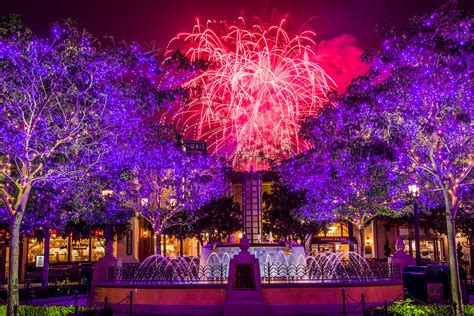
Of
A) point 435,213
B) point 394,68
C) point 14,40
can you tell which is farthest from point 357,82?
point 435,213

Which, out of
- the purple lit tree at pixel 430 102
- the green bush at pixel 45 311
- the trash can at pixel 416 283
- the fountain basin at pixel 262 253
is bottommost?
the green bush at pixel 45 311

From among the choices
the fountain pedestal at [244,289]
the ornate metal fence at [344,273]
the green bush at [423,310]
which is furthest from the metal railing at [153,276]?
the green bush at [423,310]

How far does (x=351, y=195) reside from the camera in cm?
3322

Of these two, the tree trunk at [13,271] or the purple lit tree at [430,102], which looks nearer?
the tree trunk at [13,271]

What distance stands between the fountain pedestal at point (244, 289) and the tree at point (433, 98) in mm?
6809

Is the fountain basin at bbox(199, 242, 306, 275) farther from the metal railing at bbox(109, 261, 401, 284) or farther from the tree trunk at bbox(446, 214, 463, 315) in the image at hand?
the tree trunk at bbox(446, 214, 463, 315)

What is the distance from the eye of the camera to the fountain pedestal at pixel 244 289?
18984 mm

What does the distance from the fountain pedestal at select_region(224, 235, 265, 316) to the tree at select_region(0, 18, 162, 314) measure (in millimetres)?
6683

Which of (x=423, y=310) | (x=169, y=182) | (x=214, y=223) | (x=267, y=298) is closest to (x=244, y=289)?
(x=267, y=298)

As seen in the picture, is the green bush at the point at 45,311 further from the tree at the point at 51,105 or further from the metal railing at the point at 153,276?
the metal railing at the point at 153,276

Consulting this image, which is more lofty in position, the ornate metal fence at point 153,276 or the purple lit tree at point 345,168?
the purple lit tree at point 345,168

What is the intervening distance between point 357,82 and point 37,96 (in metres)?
12.1

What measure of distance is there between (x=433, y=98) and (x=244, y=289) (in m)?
9.73

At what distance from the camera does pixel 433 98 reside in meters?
17.6
